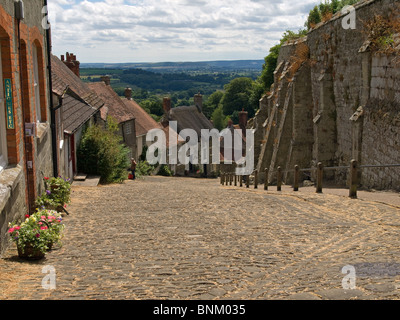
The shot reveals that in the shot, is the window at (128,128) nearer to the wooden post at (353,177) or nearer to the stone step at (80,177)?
the stone step at (80,177)

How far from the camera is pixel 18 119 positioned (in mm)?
8945

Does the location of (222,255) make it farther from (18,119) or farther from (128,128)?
(128,128)

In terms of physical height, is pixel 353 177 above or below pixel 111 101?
below

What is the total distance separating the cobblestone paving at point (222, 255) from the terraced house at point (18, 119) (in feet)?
3.31

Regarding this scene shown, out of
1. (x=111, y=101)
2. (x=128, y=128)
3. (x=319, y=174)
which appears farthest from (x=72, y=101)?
(x=111, y=101)

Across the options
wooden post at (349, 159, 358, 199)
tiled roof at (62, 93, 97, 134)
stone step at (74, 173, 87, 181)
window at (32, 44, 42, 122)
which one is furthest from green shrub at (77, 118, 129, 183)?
wooden post at (349, 159, 358, 199)

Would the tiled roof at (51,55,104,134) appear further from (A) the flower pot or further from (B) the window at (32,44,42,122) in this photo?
(A) the flower pot

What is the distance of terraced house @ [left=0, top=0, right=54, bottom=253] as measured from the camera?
7957 millimetres

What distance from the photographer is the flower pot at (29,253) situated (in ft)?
23.3

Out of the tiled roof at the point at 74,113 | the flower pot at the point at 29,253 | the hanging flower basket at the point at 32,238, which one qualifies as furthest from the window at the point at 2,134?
the tiled roof at the point at 74,113

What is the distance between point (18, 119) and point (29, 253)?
9.61 feet

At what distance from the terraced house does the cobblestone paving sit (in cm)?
101
